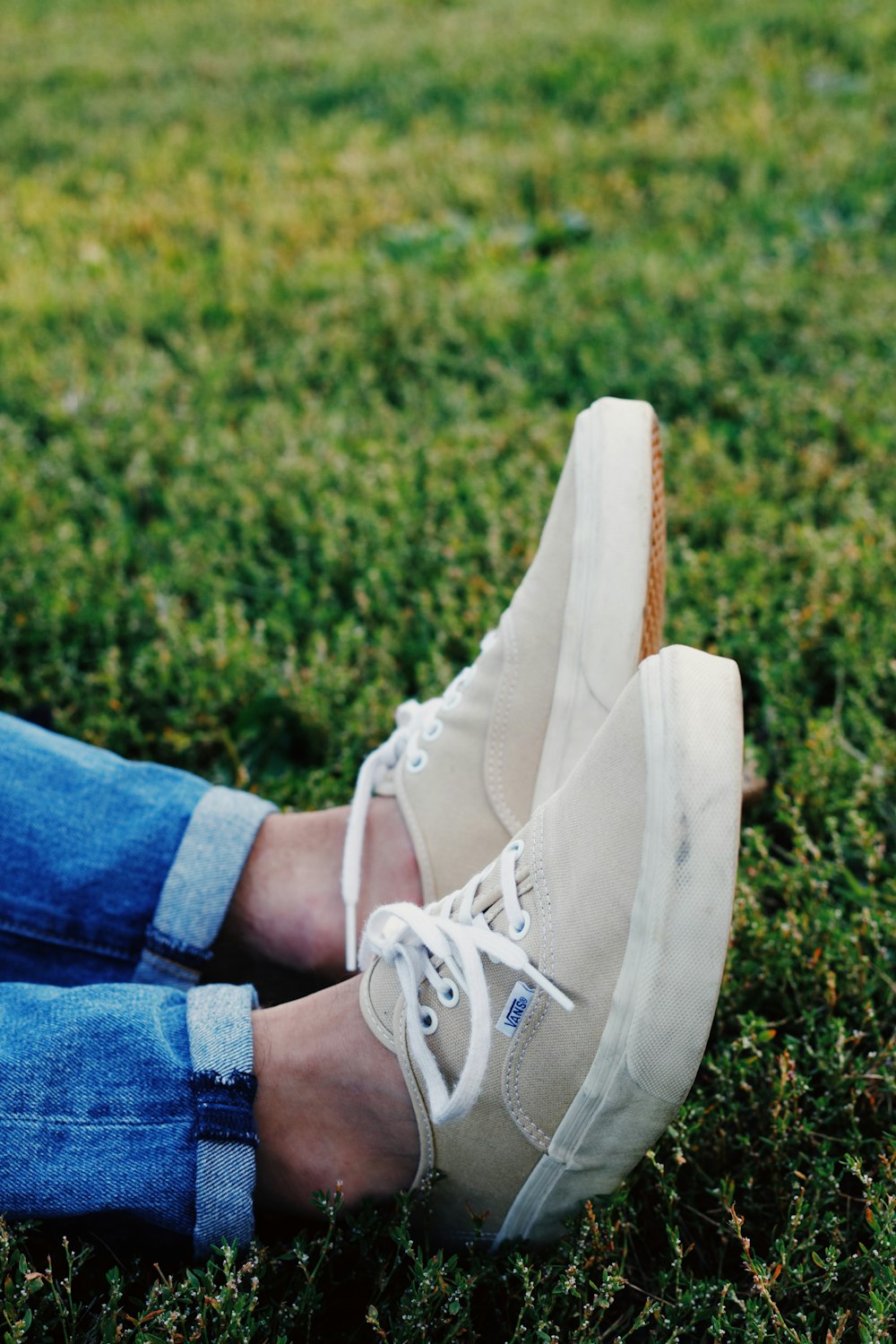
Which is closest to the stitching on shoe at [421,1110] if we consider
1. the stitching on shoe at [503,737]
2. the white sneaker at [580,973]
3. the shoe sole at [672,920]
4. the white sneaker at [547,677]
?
the white sneaker at [580,973]

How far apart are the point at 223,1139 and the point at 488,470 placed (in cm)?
173

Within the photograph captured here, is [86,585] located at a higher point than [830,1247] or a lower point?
higher

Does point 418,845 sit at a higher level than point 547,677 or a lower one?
lower

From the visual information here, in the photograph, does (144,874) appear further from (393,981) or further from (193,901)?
(393,981)

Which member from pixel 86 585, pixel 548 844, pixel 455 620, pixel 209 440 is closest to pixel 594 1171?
pixel 548 844

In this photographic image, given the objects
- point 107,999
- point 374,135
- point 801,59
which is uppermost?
point 801,59

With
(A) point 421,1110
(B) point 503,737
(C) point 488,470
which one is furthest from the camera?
(C) point 488,470

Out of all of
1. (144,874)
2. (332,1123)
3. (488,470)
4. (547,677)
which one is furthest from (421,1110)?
(488,470)

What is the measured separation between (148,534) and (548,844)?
156cm

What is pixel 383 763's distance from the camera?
163 centimetres

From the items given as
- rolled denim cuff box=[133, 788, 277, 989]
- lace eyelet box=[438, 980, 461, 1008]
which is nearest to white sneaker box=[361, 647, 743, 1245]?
lace eyelet box=[438, 980, 461, 1008]

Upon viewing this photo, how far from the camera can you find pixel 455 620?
7.00 feet

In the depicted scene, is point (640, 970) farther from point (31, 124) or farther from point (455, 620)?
point (31, 124)

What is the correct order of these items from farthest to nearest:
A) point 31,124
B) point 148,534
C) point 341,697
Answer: point 31,124
point 148,534
point 341,697
